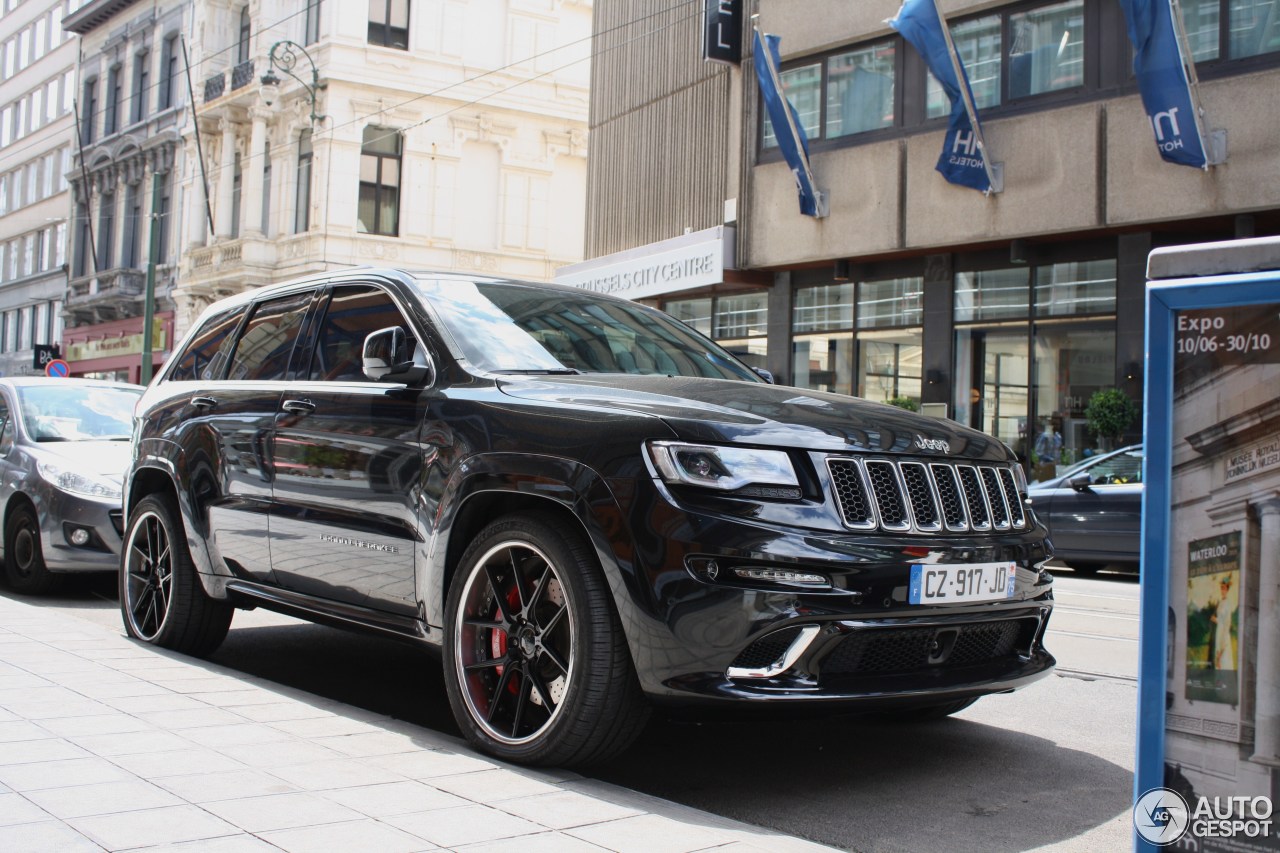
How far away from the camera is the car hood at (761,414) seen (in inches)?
155

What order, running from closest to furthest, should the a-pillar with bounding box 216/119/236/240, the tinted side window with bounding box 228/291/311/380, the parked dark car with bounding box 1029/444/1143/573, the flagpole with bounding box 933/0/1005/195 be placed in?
1. the tinted side window with bounding box 228/291/311/380
2. the parked dark car with bounding box 1029/444/1143/573
3. the flagpole with bounding box 933/0/1005/195
4. the a-pillar with bounding box 216/119/236/240

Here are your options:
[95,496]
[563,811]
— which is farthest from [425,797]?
[95,496]

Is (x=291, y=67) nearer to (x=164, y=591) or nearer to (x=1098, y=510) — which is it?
(x=1098, y=510)

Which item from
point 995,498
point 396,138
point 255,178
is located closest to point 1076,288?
point 995,498

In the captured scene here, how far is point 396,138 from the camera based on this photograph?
36.2 metres

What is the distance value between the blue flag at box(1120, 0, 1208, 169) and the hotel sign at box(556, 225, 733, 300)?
853 cm

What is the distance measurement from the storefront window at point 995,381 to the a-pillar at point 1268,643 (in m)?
17.2

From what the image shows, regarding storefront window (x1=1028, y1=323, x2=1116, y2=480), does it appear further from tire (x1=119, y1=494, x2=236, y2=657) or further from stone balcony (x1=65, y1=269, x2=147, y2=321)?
stone balcony (x1=65, y1=269, x2=147, y2=321)

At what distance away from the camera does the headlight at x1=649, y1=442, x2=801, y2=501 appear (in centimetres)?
385

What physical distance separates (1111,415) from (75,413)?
1297 centimetres

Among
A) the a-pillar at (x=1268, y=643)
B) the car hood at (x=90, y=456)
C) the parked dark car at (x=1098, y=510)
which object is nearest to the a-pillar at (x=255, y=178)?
the parked dark car at (x=1098, y=510)

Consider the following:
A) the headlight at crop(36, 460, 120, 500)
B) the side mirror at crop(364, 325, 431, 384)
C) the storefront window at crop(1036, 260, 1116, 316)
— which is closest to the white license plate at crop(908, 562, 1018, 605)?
the side mirror at crop(364, 325, 431, 384)

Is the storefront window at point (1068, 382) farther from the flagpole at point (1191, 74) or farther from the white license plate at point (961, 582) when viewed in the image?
the white license plate at point (961, 582)

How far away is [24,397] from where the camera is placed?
10227 mm
